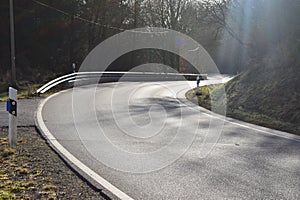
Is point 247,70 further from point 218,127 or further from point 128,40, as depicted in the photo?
point 128,40

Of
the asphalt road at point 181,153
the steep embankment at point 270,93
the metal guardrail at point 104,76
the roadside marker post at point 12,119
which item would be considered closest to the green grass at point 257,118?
the steep embankment at point 270,93

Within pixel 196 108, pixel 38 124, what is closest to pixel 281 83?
pixel 196 108

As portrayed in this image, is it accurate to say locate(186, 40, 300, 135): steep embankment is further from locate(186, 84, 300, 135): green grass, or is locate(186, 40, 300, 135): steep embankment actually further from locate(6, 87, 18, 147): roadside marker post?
locate(6, 87, 18, 147): roadside marker post

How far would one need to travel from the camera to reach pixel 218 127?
34.5 ft

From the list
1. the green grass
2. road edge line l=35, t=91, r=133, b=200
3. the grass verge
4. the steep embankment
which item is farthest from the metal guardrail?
the grass verge

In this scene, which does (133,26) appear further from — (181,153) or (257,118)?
(181,153)

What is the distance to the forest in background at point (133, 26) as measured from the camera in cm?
1761

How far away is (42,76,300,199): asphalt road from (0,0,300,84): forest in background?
23.1 feet

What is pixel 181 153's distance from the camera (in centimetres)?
727

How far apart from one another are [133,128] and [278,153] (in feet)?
12.5

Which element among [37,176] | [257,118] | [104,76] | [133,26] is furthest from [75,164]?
[133,26]

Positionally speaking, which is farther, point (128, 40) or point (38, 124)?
point (128, 40)

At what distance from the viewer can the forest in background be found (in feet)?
57.8

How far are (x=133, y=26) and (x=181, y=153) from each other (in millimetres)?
39527
